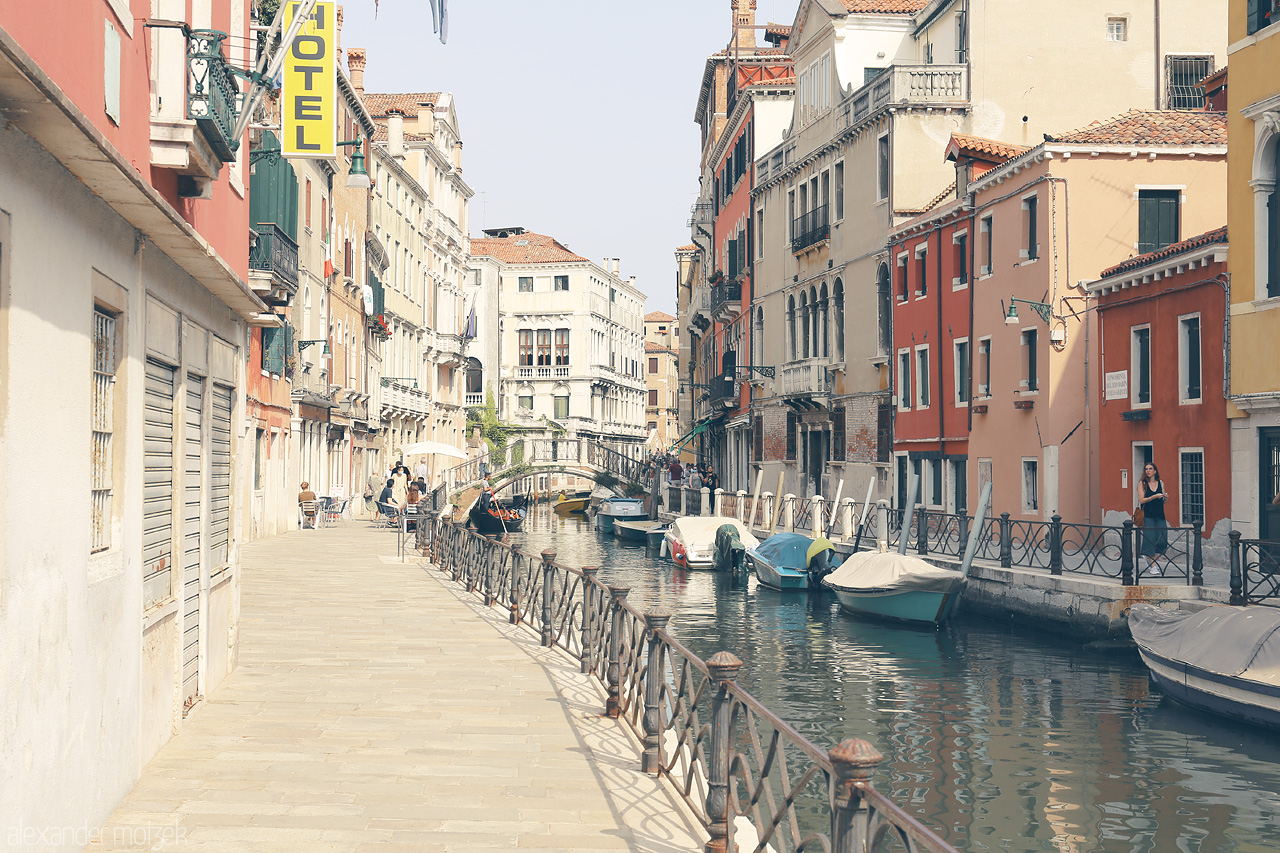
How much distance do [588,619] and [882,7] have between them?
93.9ft

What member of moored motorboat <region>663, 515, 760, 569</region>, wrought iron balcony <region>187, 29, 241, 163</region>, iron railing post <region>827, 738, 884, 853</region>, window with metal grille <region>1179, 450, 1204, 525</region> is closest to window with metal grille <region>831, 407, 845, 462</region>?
moored motorboat <region>663, 515, 760, 569</region>

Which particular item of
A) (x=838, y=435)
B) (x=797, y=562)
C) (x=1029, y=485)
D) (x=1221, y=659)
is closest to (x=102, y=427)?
(x=1221, y=659)

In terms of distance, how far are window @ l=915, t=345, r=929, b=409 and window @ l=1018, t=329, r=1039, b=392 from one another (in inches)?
199

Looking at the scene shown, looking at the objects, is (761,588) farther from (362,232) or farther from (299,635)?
(362,232)

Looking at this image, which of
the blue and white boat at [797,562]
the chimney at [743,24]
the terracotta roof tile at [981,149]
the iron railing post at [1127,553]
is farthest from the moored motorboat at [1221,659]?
the chimney at [743,24]

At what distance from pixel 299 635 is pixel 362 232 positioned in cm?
3000

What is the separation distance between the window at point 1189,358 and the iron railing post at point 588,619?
43.6ft

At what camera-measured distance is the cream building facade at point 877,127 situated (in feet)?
101

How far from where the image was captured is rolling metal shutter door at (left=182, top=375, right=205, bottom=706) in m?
9.05

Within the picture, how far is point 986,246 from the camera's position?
28047mm

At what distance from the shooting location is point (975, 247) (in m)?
28.3

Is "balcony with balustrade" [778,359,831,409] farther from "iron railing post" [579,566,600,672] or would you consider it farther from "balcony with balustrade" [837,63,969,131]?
"iron railing post" [579,566,600,672]

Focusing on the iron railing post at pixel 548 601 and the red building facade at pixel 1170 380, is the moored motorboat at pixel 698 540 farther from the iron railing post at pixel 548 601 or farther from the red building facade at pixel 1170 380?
the iron railing post at pixel 548 601

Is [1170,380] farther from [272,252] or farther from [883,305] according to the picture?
[272,252]
